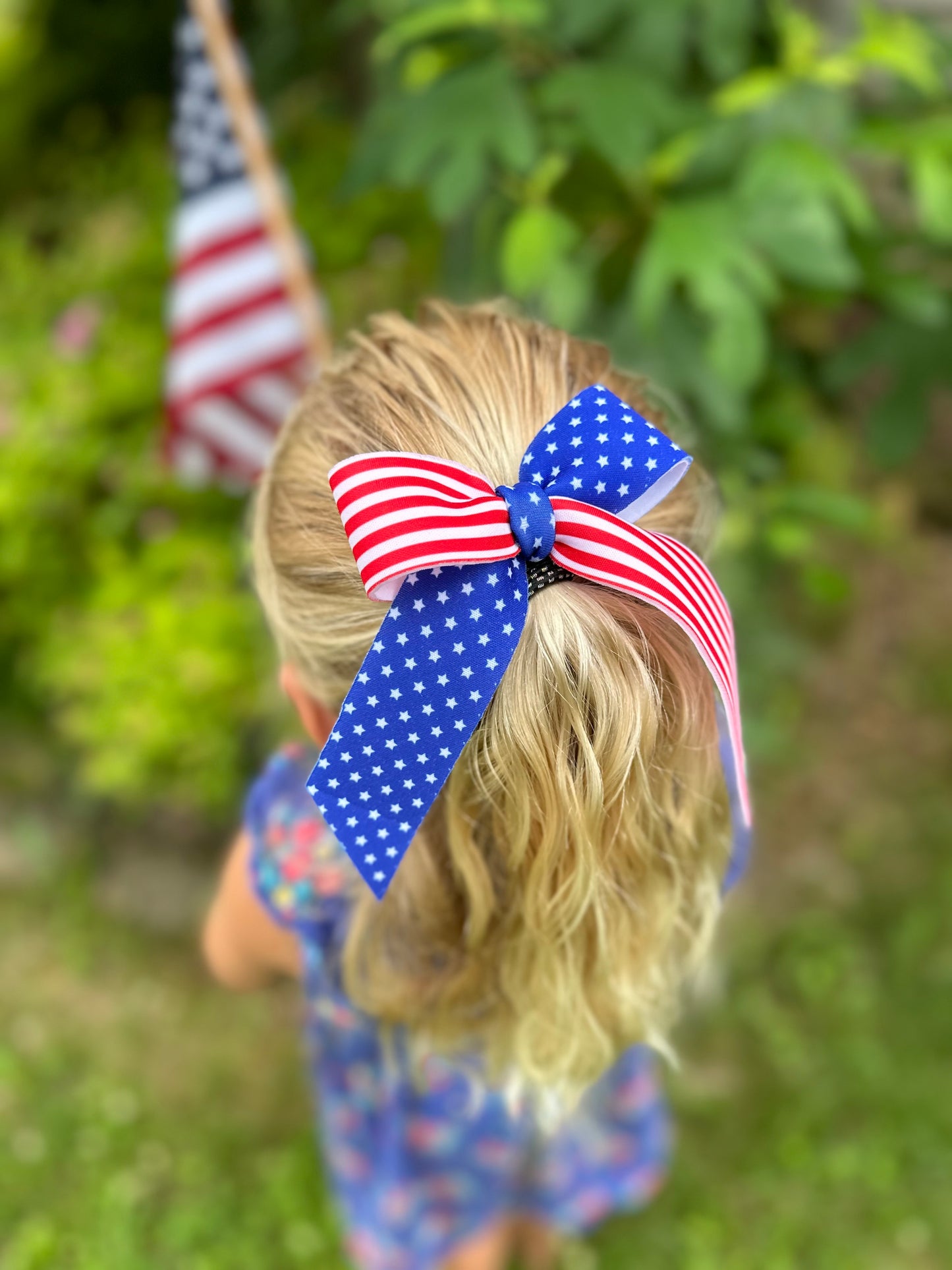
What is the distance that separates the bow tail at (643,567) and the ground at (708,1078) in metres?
1.73

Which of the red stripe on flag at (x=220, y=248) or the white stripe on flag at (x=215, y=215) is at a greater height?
the white stripe on flag at (x=215, y=215)

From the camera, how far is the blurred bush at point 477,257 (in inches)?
59.8

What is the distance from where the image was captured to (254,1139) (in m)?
2.19

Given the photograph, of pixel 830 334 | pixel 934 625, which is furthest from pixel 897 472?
pixel 830 334

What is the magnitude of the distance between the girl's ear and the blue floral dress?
0.54 ft

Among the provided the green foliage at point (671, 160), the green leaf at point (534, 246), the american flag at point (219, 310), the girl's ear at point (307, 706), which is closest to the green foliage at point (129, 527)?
the american flag at point (219, 310)

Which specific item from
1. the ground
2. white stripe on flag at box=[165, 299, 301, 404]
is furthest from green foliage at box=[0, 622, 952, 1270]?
white stripe on flag at box=[165, 299, 301, 404]

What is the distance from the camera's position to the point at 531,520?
752mm

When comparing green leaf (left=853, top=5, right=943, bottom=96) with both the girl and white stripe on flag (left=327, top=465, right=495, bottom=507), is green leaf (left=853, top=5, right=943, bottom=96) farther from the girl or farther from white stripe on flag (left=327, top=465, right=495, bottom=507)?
white stripe on flag (left=327, top=465, right=495, bottom=507)

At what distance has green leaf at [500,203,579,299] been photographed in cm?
152

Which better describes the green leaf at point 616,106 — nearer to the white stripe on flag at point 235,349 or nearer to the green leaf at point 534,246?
the green leaf at point 534,246

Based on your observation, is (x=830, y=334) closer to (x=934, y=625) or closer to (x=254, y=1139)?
(x=934, y=625)

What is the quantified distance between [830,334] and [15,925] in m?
2.41

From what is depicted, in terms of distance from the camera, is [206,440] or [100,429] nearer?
[206,440]
